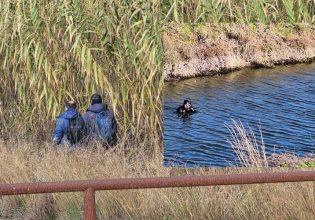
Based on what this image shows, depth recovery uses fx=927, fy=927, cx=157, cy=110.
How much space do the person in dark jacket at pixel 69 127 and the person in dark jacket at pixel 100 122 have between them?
119 millimetres

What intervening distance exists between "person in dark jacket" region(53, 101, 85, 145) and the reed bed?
1.45 m

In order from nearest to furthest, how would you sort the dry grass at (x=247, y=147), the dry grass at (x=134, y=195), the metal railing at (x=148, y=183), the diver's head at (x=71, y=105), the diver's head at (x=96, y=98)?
the metal railing at (x=148, y=183) < the dry grass at (x=247, y=147) < the dry grass at (x=134, y=195) < the diver's head at (x=96, y=98) < the diver's head at (x=71, y=105)

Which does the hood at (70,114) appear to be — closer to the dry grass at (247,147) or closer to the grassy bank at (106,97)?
the grassy bank at (106,97)

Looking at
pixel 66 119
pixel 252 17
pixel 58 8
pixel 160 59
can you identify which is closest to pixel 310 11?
pixel 252 17

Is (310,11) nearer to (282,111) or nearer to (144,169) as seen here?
(282,111)

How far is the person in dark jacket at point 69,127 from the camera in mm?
8766

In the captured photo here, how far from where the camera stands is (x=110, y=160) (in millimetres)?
7441

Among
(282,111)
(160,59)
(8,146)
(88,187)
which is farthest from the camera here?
(8,146)

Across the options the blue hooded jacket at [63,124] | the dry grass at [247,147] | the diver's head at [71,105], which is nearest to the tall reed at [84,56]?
the diver's head at [71,105]

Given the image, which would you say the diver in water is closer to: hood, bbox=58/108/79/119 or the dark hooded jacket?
the dark hooded jacket

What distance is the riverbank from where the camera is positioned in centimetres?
574

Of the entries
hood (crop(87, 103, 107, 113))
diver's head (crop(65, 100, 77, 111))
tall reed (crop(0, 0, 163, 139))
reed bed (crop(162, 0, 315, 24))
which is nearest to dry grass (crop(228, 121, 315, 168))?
reed bed (crop(162, 0, 315, 24))

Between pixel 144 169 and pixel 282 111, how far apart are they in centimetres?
203

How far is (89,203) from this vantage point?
Answer: 427 centimetres
